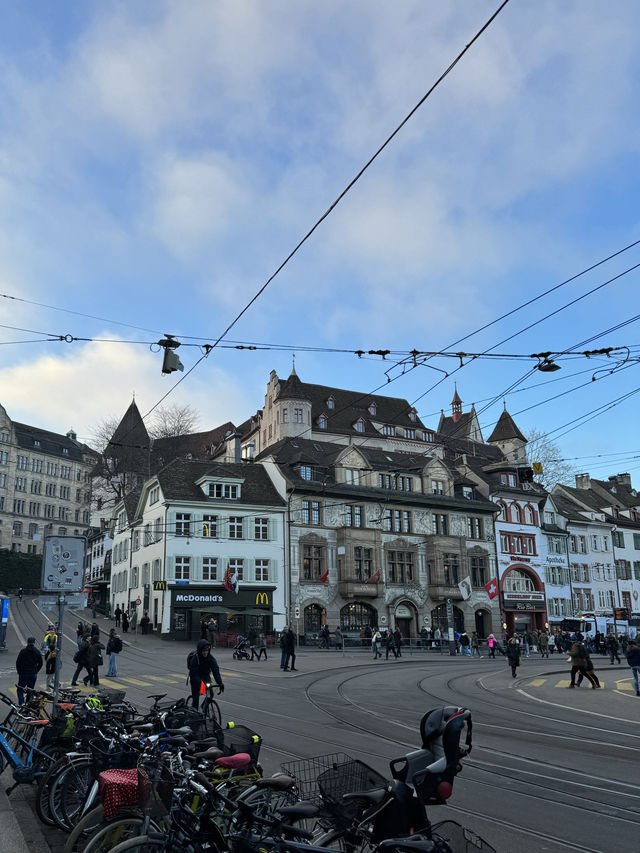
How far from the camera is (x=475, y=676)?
94.6 feet

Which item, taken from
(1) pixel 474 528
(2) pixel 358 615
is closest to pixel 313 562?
(2) pixel 358 615

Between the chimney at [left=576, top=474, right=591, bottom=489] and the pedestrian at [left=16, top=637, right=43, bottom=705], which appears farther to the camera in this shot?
the chimney at [left=576, top=474, right=591, bottom=489]

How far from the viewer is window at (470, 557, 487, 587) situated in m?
56.2

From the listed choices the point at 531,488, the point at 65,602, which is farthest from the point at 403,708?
the point at 531,488

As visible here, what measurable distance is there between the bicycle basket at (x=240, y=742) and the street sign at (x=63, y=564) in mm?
5603

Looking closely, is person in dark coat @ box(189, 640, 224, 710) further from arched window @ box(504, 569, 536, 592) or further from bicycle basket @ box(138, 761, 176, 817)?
arched window @ box(504, 569, 536, 592)

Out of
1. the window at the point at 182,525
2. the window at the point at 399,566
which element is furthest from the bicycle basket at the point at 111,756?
the window at the point at 399,566

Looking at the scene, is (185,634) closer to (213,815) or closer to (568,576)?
(568,576)

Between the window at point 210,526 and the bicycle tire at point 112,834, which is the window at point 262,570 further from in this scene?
the bicycle tire at point 112,834

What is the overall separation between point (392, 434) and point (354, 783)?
221 ft

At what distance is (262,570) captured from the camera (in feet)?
157

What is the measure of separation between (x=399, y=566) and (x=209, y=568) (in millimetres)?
13891

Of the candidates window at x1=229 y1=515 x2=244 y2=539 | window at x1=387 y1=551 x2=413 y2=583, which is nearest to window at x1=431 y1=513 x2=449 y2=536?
window at x1=387 y1=551 x2=413 y2=583

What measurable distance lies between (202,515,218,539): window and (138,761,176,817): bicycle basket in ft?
Result: 137
